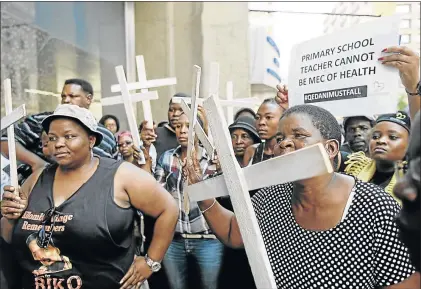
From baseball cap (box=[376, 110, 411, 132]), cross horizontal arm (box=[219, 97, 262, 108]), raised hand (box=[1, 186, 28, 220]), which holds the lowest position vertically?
raised hand (box=[1, 186, 28, 220])

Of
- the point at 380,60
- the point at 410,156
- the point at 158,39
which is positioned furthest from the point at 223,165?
the point at 158,39

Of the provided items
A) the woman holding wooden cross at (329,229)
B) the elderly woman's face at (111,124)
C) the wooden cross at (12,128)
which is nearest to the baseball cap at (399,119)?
the woman holding wooden cross at (329,229)

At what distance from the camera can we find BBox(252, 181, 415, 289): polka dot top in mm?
1861

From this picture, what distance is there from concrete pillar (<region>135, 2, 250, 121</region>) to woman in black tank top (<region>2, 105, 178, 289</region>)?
452 cm

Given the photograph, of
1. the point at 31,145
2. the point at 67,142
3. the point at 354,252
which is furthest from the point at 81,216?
the point at 31,145

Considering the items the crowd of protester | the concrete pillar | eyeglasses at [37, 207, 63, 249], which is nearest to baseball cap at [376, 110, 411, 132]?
the crowd of protester

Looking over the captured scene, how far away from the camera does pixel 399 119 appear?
3.02 metres

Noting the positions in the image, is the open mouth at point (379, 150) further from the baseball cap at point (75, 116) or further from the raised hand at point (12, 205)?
the raised hand at point (12, 205)

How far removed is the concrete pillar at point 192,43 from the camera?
288 inches

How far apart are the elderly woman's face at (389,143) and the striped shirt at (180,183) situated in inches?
39.7

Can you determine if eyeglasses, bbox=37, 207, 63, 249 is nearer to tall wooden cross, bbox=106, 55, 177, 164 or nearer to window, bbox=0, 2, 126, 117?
tall wooden cross, bbox=106, 55, 177, 164

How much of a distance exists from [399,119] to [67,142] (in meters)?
1.77

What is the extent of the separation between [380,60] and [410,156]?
1.85 meters

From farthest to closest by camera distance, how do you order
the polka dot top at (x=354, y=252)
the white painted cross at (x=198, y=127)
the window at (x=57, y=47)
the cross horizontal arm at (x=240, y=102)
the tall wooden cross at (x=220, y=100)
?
the window at (x=57, y=47) < the cross horizontal arm at (x=240, y=102) < the tall wooden cross at (x=220, y=100) < the white painted cross at (x=198, y=127) < the polka dot top at (x=354, y=252)
